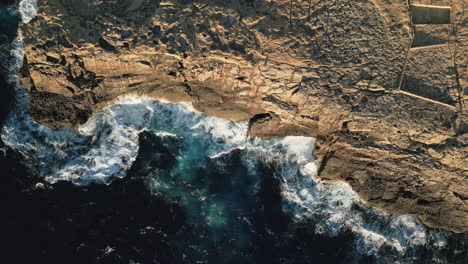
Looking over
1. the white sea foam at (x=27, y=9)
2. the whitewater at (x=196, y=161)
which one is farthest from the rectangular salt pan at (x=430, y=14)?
the white sea foam at (x=27, y=9)

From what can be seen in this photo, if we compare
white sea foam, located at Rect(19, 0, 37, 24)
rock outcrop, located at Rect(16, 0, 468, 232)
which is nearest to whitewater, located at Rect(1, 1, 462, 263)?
white sea foam, located at Rect(19, 0, 37, 24)

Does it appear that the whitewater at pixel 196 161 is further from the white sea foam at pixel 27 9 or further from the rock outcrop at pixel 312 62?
the rock outcrop at pixel 312 62

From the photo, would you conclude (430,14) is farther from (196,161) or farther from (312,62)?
(196,161)

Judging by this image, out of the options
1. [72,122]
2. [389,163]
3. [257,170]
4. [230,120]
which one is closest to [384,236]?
[389,163]

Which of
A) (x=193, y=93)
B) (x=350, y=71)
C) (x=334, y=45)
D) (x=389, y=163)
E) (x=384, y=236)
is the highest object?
(x=334, y=45)

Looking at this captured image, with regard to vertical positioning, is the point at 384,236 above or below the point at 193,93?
below

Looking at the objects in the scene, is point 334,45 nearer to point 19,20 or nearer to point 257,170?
point 257,170
